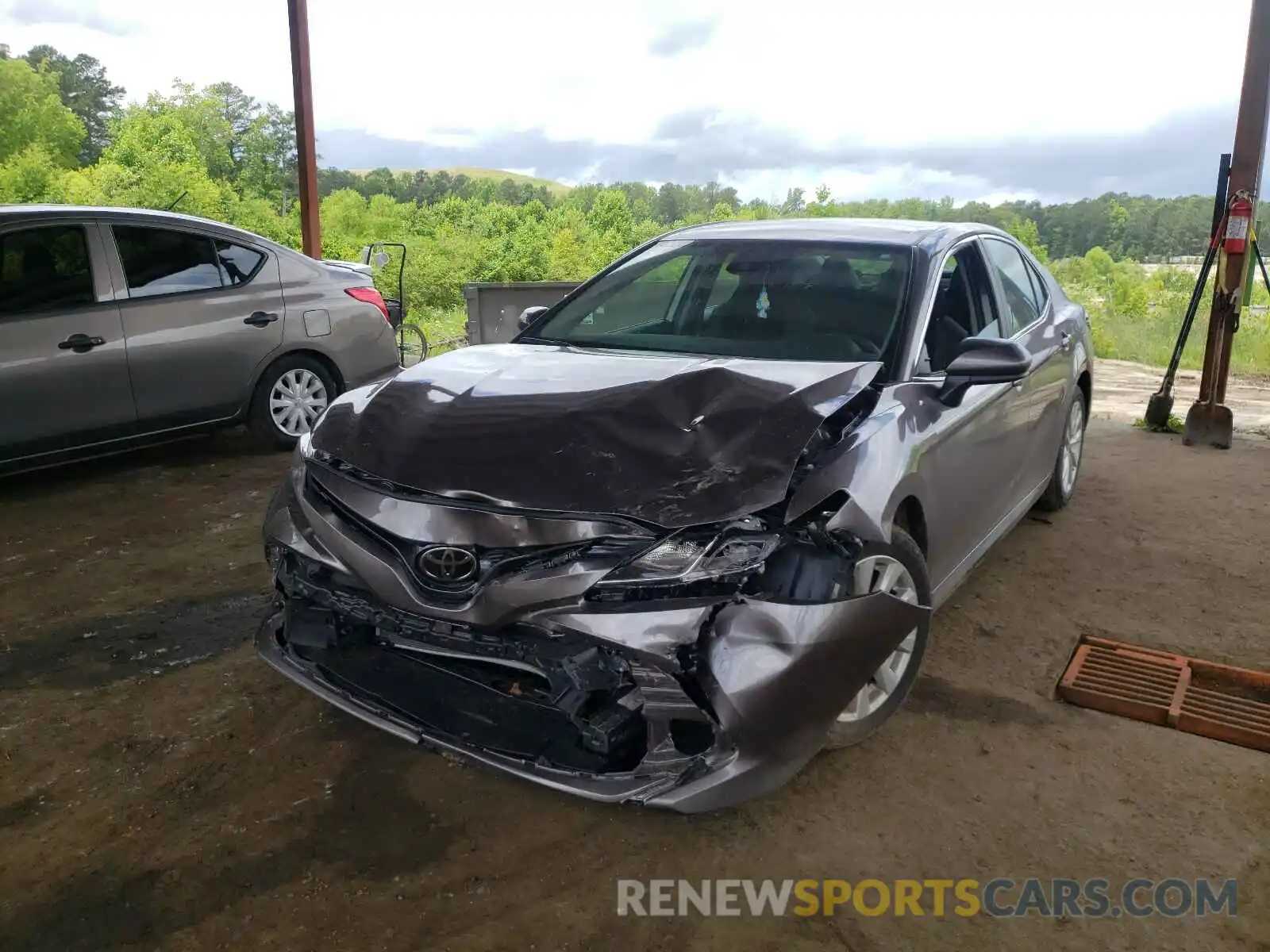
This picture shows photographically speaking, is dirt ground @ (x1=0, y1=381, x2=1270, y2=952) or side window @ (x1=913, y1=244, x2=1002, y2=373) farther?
side window @ (x1=913, y1=244, x2=1002, y2=373)

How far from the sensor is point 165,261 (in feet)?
18.0

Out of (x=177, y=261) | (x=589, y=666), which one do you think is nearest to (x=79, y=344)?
(x=177, y=261)

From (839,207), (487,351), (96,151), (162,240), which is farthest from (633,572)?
(96,151)

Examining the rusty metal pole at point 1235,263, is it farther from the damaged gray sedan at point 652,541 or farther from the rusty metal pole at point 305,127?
the rusty metal pole at point 305,127

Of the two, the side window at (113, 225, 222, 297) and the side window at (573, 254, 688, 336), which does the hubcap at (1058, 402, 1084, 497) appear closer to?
the side window at (573, 254, 688, 336)

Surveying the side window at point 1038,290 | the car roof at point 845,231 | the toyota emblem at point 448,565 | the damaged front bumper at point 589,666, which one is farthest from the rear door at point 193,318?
the side window at point 1038,290

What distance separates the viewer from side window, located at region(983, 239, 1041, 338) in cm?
390

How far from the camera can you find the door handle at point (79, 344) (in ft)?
16.4

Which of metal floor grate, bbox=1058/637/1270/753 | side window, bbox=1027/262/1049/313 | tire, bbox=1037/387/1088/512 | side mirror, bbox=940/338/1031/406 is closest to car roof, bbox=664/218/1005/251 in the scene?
side window, bbox=1027/262/1049/313

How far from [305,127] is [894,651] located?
714cm

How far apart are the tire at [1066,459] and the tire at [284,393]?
3998mm

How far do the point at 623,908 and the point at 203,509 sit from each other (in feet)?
12.1

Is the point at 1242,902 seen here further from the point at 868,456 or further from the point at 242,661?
the point at 242,661

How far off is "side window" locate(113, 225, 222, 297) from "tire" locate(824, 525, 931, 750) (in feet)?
14.6
